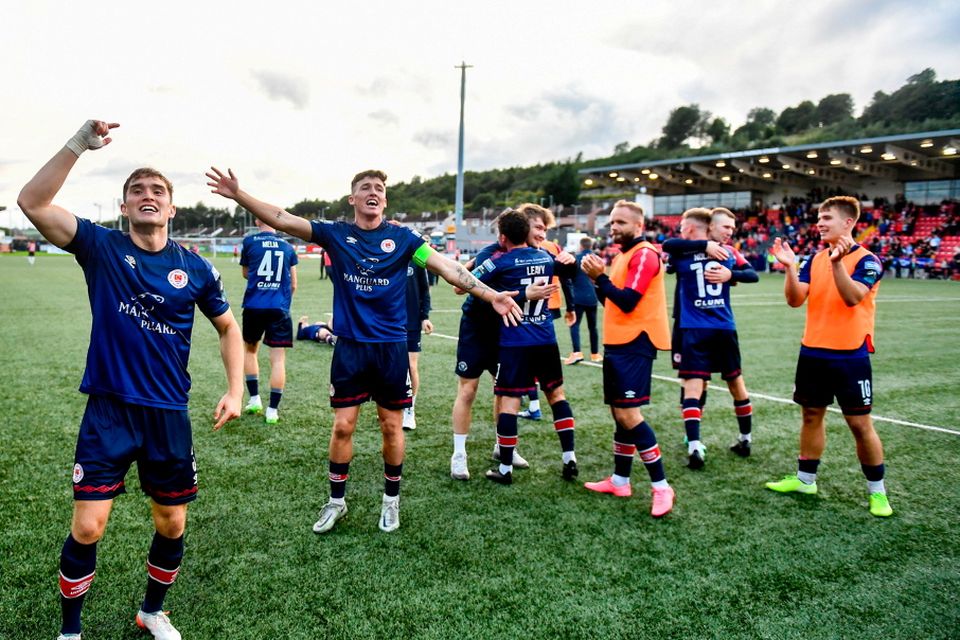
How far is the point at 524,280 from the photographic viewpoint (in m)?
4.88

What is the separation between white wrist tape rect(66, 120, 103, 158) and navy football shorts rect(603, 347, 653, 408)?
130 inches

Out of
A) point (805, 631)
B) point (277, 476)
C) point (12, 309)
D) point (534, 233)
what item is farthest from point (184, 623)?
point (12, 309)

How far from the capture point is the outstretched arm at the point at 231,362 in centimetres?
291

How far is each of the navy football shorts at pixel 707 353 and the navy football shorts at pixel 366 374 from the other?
2899 mm

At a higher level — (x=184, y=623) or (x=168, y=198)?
(x=168, y=198)

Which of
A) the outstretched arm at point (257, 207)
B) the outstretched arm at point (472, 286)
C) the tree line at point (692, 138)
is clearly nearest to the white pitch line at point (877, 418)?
the outstretched arm at point (472, 286)

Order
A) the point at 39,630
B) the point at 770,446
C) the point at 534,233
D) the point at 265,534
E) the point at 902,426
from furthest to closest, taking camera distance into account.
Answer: the point at 902,426, the point at 770,446, the point at 534,233, the point at 265,534, the point at 39,630

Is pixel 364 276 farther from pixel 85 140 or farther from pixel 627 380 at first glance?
pixel 627 380

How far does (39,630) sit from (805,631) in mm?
3693

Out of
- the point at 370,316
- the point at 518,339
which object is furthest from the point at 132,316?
the point at 518,339

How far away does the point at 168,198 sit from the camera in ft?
9.39

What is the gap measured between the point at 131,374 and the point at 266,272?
395cm

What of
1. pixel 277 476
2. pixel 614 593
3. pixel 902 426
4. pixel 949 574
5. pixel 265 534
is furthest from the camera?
pixel 902 426

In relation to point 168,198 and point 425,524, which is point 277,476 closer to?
point 425,524
